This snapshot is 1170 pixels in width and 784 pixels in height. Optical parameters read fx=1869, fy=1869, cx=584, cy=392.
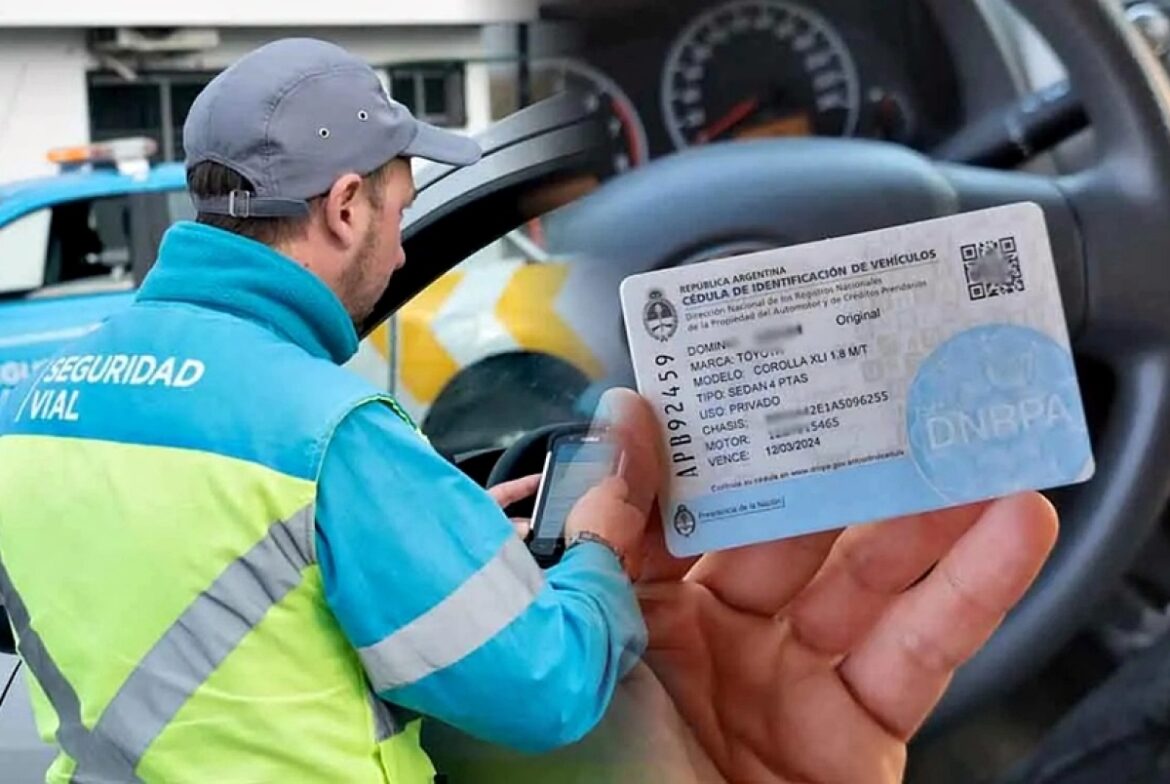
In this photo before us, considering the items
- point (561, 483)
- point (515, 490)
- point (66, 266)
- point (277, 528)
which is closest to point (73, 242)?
point (66, 266)

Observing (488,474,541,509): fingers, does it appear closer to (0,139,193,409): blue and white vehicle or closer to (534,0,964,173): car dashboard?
(534,0,964,173): car dashboard

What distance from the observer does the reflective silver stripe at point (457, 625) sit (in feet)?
4.09

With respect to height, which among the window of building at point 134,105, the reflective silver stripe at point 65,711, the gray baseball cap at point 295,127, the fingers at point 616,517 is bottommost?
the window of building at point 134,105

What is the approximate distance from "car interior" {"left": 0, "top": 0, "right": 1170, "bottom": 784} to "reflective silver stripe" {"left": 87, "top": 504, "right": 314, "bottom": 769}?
254mm

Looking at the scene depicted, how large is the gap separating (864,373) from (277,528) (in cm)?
41

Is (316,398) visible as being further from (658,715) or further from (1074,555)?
(1074,555)

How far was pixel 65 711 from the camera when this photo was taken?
139 centimetres

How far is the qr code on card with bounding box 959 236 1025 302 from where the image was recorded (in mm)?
1122

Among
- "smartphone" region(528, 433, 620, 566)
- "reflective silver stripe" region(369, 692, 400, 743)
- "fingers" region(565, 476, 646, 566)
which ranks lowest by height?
"reflective silver stripe" region(369, 692, 400, 743)

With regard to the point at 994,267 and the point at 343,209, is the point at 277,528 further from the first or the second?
the point at 994,267

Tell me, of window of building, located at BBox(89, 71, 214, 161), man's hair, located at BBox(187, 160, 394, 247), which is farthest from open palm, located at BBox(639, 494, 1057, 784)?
window of building, located at BBox(89, 71, 214, 161)

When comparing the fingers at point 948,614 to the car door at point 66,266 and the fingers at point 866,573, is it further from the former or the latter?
the car door at point 66,266

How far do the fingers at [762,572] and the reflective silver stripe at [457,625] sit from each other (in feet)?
0.41

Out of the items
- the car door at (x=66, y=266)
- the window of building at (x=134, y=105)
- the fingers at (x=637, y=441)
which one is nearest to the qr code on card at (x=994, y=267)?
the fingers at (x=637, y=441)
